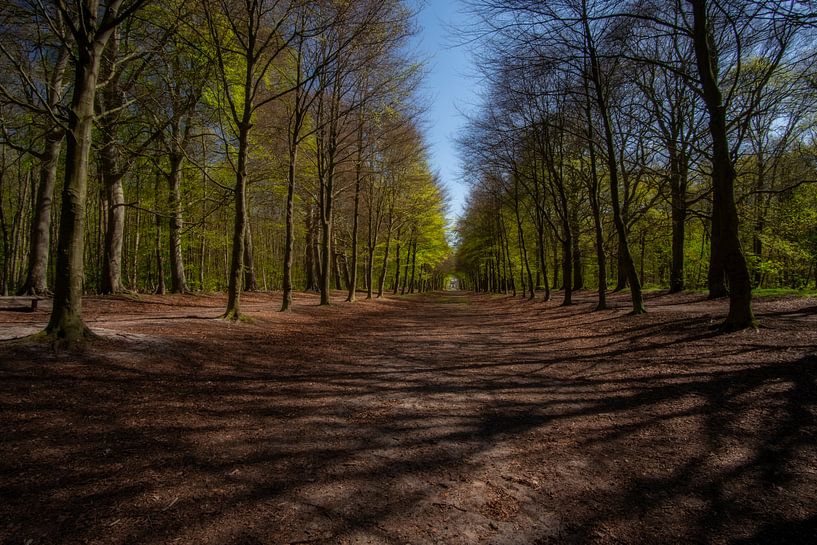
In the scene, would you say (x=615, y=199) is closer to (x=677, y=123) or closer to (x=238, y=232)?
(x=677, y=123)

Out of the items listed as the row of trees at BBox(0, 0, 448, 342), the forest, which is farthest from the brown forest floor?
the row of trees at BBox(0, 0, 448, 342)

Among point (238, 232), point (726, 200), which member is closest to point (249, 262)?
point (238, 232)

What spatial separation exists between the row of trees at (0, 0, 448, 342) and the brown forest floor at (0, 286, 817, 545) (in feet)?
8.44

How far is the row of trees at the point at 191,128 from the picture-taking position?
21.6 ft

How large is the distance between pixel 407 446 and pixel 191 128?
708 inches

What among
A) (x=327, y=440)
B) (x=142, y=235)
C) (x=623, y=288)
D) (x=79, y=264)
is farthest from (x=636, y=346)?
(x=142, y=235)

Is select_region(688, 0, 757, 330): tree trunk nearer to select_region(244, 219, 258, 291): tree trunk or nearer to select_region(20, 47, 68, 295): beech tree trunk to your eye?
select_region(20, 47, 68, 295): beech tree trunk

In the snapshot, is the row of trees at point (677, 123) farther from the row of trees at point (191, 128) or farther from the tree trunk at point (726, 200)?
the row of trees at point (191, 128)

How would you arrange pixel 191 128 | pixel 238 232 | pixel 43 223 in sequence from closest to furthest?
pixel 238 232 < pixel 43 223 < pixel 191 128

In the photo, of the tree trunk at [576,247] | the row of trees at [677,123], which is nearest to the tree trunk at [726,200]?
the row of trees at [677,123]

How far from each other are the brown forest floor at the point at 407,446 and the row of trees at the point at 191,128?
257cm

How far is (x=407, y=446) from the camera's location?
377 centimetres

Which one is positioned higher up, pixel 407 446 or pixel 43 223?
pixel 43 223

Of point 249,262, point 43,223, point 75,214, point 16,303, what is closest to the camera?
point 75,214
